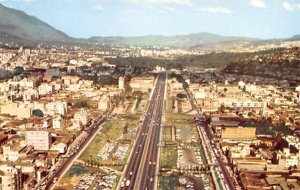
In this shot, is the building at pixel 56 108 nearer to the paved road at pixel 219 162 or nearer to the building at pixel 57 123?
the building at pixel 57 123

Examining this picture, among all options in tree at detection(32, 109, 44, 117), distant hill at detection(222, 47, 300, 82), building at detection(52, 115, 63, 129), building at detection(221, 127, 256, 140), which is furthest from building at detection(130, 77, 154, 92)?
building at detection(221, 127, 256, 140)

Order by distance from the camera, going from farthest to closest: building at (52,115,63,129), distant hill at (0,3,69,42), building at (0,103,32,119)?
distant hill at (0,3,69,42) → building at (0,103,32,119) → building at (52,115,63,129)

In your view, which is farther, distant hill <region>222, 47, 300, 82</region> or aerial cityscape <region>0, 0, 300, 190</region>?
distant hill <region>222, 47, 300, 82</region>

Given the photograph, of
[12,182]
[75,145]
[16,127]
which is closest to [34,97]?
[16,127]

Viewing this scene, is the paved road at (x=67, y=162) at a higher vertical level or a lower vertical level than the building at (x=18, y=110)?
lower

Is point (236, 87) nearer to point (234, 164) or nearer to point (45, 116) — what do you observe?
point (45, 116)

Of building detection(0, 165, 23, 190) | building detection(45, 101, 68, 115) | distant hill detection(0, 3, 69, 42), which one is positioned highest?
distant hill detection(0, 3, 69, 42)

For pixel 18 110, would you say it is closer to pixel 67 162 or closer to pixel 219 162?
pixel 67 162

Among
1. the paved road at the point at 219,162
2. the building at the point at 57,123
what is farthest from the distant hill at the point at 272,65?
the building at the point at 57,123

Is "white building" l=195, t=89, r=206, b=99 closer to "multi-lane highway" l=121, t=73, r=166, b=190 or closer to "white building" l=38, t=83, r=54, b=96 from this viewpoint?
"multi-lane highway" l=121, t=73, r=166, b=190

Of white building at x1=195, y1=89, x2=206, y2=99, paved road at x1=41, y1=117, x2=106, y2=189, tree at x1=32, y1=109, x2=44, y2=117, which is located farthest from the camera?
white building at x1=195, y1=89, x2=206, y2=99
